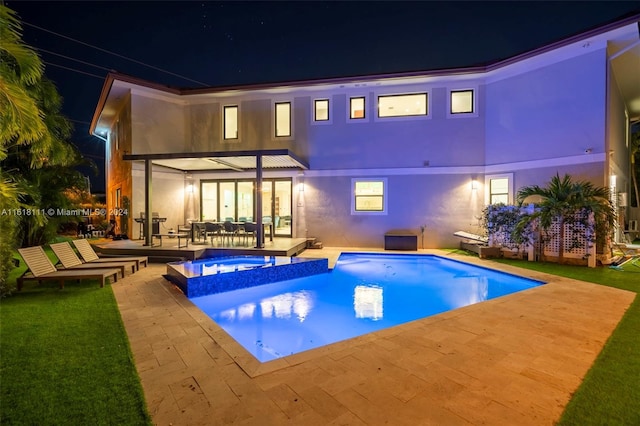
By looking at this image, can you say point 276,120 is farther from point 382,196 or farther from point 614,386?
point 614,386

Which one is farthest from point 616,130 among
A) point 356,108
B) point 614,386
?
point 614,386

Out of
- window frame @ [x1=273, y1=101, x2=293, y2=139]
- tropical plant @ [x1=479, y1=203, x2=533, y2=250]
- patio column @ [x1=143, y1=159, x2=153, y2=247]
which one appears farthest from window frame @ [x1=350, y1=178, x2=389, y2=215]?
patio column @ [x1=143, y1=159, x2=153, y2=247]

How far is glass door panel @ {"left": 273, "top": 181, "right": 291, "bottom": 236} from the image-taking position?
13.8m

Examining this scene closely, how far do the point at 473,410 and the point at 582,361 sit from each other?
5.70 feet

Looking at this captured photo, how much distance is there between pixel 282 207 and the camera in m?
13.9

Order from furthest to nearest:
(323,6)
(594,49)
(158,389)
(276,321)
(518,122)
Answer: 1. (323,6)
2. (518,122)
3. (594,49)
4. (276,321)
5. (158,389)

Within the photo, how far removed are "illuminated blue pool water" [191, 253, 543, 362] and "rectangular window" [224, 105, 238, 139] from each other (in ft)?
25.9

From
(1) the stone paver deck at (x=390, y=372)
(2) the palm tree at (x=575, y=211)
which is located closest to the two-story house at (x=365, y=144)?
(2) the palm tree at (x=575, y=211)

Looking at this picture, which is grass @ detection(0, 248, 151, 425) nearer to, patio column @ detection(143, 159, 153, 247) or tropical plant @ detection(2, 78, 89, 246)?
tropical plant @ detection(2, 78, 89, 246)

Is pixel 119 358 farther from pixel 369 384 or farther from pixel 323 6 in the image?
pixel 323 6

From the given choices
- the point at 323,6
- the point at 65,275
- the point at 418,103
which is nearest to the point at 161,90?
the point at 65,275

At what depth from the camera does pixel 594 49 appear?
9641 millimetres

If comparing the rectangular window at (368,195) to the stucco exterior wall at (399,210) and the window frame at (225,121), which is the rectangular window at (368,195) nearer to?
the stucco exterior wall at (399,210)

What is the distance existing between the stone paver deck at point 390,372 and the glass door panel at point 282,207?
8.90 metres
